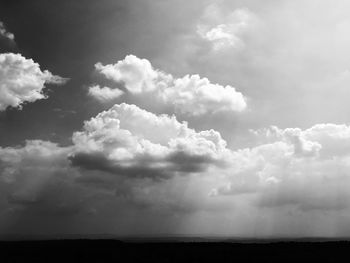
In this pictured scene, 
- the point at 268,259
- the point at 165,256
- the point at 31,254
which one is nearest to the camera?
the point at 268,259

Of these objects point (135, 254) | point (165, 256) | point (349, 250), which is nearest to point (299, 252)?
point (349, 250)

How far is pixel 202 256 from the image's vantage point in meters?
63.2

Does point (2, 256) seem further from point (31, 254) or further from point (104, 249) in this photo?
point (104, 249)

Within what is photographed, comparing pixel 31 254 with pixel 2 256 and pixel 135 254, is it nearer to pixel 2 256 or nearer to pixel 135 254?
pixel 2 256

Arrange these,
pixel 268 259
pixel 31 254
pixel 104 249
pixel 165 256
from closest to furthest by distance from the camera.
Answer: pixel 268 259
pixel 165 256
pixel 31 254
pixel 104 249

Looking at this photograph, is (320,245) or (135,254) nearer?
(135,254)

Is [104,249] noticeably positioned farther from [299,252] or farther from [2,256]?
[299,252]

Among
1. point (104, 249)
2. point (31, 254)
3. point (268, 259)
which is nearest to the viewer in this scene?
point (268, 259)

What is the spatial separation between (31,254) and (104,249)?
43.5ft

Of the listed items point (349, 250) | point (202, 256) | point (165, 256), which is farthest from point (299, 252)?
point (165, 256)

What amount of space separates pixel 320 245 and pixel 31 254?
186ft

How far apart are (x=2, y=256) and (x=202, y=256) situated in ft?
114

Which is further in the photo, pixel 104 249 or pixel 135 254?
pixel 104 249

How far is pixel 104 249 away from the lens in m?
72.7
